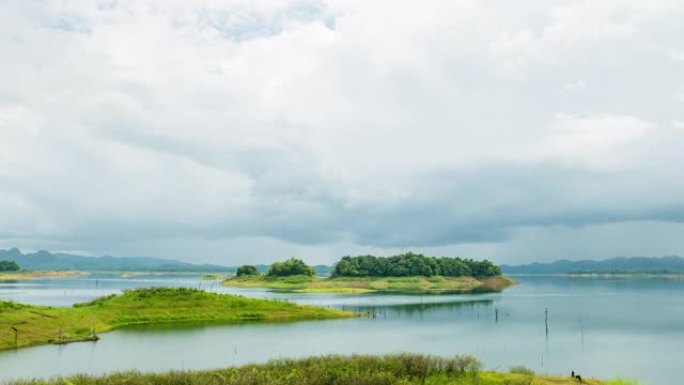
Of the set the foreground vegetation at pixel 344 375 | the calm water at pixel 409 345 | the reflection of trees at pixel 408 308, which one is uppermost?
the foreground vegetation at pixel 344 375

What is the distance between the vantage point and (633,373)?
155ft

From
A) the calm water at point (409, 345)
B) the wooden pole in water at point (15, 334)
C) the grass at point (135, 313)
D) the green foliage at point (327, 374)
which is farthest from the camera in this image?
the grass at point (135, 313)

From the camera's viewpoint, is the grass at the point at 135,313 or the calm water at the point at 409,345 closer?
the calm water at the point at 409,345

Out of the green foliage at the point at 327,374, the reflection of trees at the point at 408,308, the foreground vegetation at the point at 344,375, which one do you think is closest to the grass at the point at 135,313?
the reflection of trees at the point at 408,308

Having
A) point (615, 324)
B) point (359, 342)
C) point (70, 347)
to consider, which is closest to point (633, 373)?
point (359, 342)

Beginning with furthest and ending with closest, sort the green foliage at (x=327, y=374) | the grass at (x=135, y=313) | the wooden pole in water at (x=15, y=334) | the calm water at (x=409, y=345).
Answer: the grass at (x=135, y=313)
the wooden pole in water at (x=15, y=334)
the calm water at (x=409, y=345)
the green foliage at (x=327, y=374)

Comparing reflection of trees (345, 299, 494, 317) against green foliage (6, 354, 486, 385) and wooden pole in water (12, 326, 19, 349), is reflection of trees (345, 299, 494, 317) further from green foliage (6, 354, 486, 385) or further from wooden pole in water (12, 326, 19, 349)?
green foliage (6, 354, 486, 385)

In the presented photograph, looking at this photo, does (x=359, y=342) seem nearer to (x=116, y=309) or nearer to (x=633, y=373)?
(x=633, y=373)

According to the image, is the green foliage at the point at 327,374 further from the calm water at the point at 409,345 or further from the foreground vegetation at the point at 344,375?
the calm water at the point at 409,345

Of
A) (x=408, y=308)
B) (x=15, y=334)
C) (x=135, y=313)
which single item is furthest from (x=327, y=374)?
(x=408, y=308)

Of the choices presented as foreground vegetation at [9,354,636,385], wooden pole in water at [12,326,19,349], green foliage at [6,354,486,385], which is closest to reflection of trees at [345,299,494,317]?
wooden pole in water at [12,326,19,349]

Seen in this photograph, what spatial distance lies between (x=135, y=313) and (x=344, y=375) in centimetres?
6603

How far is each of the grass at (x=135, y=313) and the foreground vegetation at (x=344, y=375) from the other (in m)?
39.7

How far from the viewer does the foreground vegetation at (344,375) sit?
2853 centimetres
